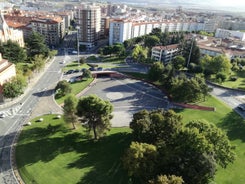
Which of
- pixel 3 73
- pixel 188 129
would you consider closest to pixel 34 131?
pixel 3 73

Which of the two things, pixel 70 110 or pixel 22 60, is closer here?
pixel 70 110

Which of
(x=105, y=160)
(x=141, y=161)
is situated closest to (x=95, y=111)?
(x=105, y=160)

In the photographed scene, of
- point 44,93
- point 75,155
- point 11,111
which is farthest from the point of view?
point 44,93

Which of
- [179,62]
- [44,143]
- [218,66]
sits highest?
[218,66]

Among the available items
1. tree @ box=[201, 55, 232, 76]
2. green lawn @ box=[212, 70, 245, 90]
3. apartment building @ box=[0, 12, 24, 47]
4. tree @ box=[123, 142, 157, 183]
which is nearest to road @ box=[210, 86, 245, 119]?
green lawn @ box=[212, 70, 245, 90]

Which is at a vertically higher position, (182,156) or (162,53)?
(162,53)

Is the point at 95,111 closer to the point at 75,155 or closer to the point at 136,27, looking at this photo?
the point at 75,155

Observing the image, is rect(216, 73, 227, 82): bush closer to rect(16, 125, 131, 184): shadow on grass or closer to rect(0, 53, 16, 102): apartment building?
rect(16, 125, 131, 184): shadow on grass
